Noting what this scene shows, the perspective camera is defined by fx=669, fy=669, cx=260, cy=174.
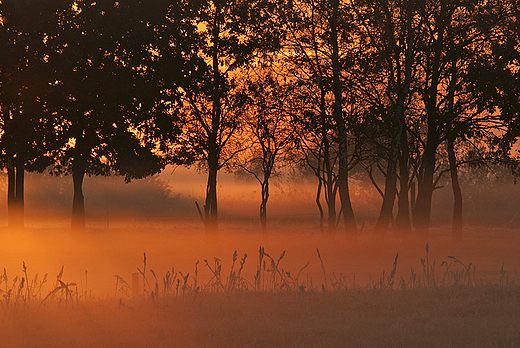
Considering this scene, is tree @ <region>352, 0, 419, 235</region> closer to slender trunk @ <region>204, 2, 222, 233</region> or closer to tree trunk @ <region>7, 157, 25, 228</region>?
slender trunk @ <region>204, 2, 222, 233</region>

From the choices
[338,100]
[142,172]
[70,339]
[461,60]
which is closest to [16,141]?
[142,172]

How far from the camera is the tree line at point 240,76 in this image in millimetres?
33031

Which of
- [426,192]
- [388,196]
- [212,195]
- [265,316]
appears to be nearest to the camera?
[265,316]

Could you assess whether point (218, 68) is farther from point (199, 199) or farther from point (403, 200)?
point (199, 199)

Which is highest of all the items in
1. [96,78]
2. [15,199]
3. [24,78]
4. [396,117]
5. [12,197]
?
[96,78]

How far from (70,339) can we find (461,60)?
97.7ft

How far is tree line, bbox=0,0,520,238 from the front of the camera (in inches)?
1300

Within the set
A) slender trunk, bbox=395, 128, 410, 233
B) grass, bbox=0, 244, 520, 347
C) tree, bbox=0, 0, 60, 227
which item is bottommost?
grass, bbox=0, 244, 520, 347

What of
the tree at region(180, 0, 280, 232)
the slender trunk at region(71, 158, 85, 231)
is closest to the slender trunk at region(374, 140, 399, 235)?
the tree at region(180, 0, 280, 232)

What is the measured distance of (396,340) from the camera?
8.91 meters

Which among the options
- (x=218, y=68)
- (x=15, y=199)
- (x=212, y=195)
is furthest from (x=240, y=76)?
(x=15, y=199)

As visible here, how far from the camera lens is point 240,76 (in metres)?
40.2

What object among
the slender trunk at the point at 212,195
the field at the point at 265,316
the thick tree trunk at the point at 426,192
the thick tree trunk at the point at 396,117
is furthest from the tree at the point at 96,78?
the field at the point at 265,316

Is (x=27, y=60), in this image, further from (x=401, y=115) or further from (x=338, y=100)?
(x=401, y=115)
